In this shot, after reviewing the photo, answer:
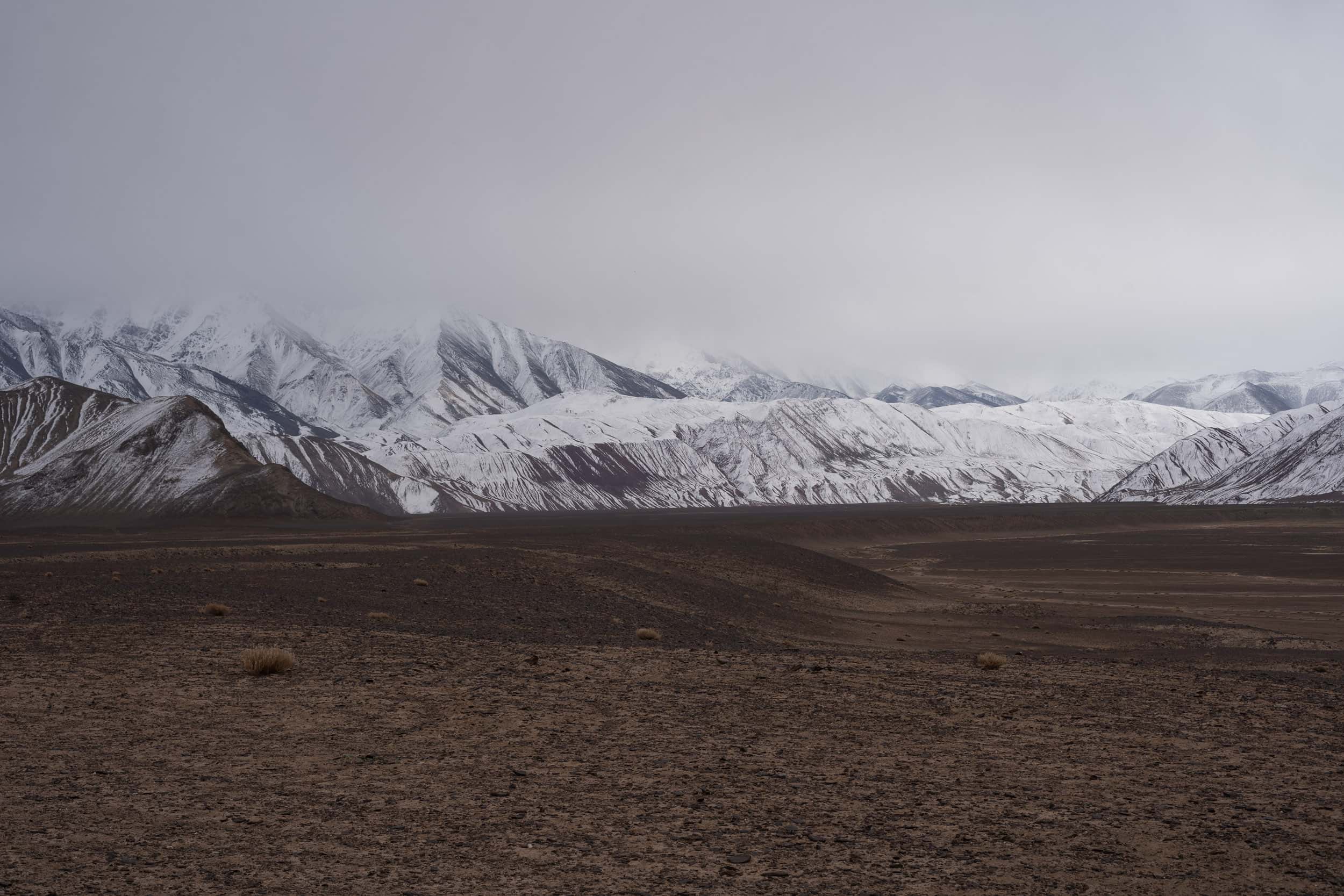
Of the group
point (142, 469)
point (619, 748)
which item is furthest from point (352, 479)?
point (619, 748)

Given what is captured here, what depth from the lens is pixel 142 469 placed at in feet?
330

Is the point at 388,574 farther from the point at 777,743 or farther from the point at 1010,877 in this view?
the point at 1010,877

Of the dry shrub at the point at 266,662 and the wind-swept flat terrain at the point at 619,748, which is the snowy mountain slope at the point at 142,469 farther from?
the dry shrub at the point at 266,662

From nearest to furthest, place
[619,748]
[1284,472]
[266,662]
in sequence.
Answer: [619,748], [266,662], [1284,472]

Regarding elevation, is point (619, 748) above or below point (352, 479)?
below

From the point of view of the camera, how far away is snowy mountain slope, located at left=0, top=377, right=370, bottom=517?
94.6 m

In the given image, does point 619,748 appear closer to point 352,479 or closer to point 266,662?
point 266,662

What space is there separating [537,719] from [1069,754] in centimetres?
609

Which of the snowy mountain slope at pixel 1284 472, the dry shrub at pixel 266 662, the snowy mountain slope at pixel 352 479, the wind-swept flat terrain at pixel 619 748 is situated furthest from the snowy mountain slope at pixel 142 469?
the snowy mountain slope at pixel 1284 472

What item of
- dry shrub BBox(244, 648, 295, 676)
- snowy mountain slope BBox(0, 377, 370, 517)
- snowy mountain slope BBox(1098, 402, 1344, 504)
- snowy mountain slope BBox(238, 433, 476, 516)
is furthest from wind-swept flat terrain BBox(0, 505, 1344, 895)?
snowy mountain slope BBox(238, 433, 476, 516)

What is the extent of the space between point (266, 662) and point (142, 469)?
94883 mm

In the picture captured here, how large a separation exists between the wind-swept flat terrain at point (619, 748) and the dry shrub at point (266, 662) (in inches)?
8.0

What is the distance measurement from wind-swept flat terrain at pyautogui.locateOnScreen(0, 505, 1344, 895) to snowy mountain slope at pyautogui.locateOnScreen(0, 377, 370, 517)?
67.6 metres

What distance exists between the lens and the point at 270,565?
33250mm
